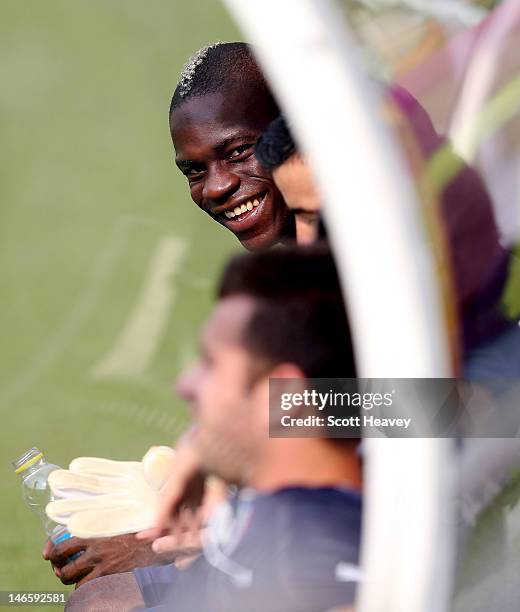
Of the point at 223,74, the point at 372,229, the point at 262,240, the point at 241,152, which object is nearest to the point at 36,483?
the point at 262,240

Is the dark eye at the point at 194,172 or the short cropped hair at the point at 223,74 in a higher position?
the short cropped hair at the point at 223,74

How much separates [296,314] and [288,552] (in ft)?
0.78

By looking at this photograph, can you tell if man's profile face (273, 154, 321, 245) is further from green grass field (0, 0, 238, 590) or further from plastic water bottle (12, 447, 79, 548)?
green grass field (0, 0, 238, 590)

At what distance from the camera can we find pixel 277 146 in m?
1.12

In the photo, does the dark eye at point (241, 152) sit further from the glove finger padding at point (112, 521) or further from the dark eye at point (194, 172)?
the glove finger padding at point (112, 521)

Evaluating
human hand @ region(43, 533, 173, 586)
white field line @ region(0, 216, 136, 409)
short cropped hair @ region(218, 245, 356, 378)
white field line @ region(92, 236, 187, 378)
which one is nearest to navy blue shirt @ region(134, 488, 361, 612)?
short cropped hair @ region(218, 245, 356, 378)

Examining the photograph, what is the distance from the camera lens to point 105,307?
8.05ft

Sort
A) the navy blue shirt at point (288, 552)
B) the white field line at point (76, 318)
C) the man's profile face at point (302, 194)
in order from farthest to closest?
the white field line at point (76, 318) < the man's profile face at point (302, 194) < the navy blue shirt at point (288, 552)

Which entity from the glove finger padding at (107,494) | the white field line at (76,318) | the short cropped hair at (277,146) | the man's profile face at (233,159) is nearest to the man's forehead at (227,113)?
the man's profile face at (233,159)

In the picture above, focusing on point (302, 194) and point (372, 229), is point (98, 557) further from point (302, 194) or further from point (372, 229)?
point (372, 229)

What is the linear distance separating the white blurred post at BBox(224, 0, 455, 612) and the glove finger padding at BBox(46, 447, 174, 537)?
52 centimetres

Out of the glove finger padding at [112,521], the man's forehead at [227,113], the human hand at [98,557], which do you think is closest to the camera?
the glove finger padding at [112,521]

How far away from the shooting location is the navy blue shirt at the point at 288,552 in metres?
0.85

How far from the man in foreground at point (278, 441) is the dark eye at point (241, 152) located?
623mm
